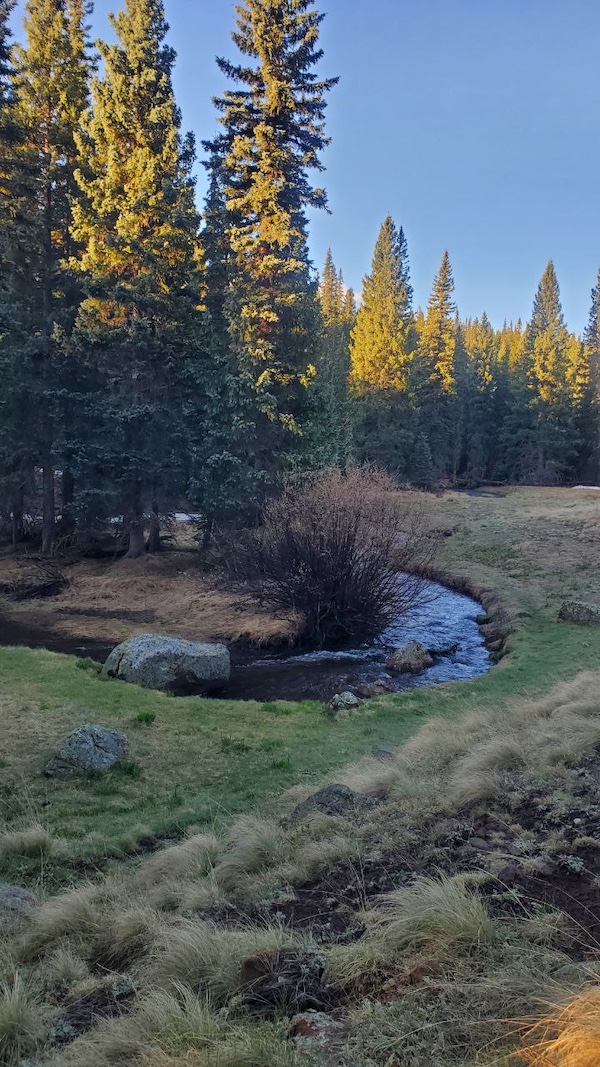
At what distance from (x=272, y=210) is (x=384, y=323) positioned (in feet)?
77.6

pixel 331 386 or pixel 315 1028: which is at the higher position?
pixel 331 386

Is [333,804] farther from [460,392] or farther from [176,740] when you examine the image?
[460,392]

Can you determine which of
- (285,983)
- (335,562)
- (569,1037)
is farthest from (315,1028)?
(335,562)

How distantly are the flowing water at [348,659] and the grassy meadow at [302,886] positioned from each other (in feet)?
9.47

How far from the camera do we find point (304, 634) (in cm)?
1659

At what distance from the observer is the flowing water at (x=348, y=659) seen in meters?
13.3

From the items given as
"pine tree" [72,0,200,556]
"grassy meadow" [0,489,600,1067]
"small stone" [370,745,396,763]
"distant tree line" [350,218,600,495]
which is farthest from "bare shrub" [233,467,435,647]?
"distant tree line" [350,218,600,495]

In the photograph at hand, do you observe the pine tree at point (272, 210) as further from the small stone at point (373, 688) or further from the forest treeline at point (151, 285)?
the small stone at point (373, 688)

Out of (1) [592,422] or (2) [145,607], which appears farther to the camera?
(1) [592,422]

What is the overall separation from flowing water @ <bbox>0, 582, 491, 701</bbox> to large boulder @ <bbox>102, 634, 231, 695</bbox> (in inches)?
19.9

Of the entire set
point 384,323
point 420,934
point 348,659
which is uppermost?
point 384,323

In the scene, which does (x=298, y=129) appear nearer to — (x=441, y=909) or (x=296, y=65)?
(x=296, y=65)

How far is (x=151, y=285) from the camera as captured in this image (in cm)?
2262

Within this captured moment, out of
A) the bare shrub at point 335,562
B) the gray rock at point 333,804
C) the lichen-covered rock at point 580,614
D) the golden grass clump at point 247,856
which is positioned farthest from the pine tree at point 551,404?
the golden grass clump at point 247,856
